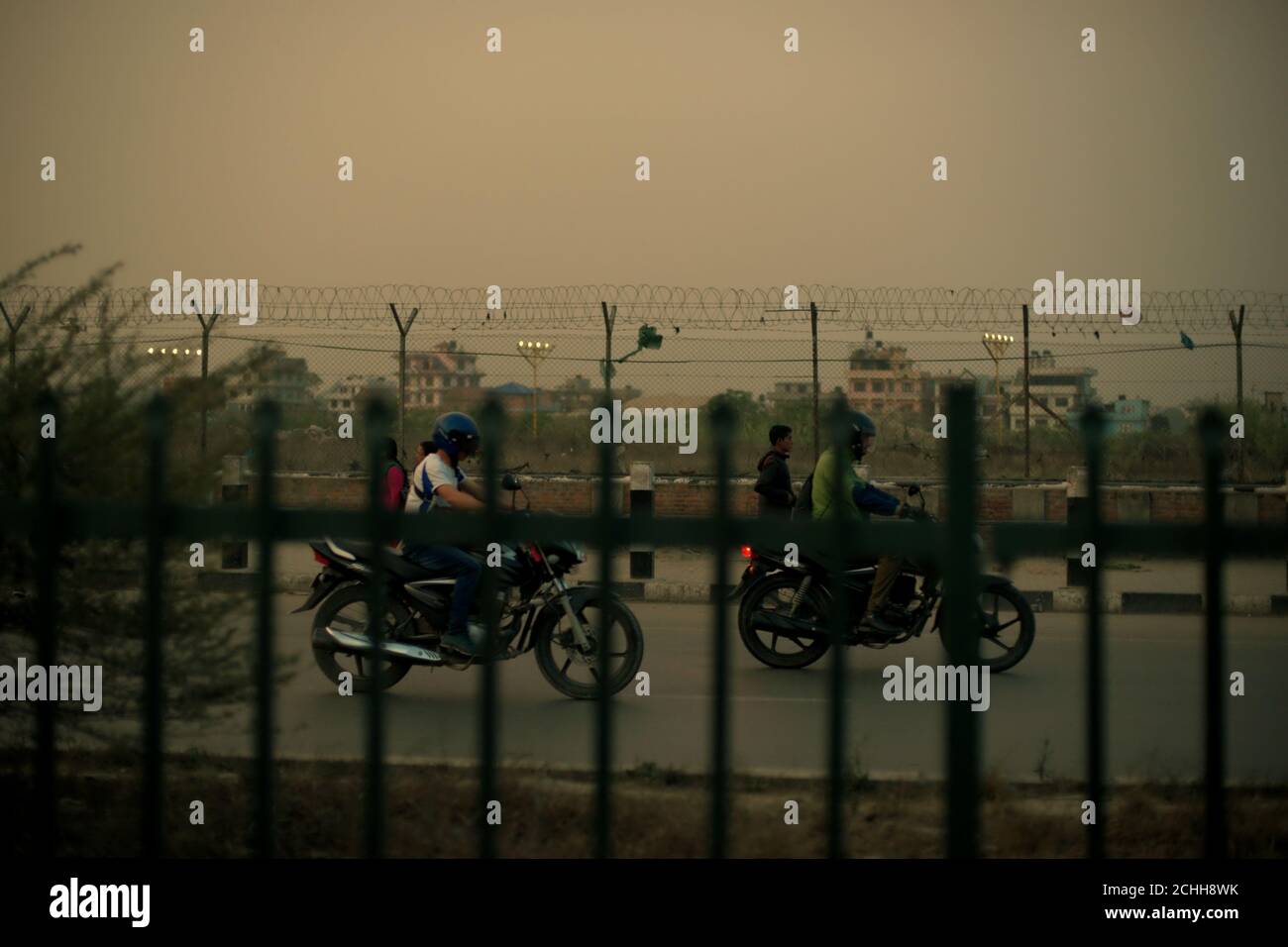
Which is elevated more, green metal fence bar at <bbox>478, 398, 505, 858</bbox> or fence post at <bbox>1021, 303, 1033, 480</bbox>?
fence post at <bbox>1021, 303, 1033, 480</bbox>

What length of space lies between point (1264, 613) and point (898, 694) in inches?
245

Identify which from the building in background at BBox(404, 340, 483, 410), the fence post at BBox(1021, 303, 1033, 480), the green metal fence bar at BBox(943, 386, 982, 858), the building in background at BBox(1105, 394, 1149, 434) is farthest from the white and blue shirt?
the building in background at BBox(1105, 394, 1149, 434)

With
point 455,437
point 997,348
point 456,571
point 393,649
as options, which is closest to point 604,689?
point 456,571

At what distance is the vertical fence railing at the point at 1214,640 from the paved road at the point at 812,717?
1.89m

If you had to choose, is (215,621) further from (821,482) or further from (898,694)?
(821,482)

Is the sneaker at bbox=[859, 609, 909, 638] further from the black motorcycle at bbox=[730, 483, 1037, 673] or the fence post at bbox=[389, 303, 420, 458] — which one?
the fence post at bbox=[389, 303, 420, 458]

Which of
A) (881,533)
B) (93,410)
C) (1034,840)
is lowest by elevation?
(1034,840)

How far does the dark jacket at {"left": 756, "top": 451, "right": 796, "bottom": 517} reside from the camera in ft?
38.1

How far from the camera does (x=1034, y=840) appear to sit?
4.71 meters

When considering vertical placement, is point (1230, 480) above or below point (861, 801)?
above

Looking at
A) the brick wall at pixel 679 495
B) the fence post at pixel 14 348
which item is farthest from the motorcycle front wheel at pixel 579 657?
the brick wall at pixel 679 495

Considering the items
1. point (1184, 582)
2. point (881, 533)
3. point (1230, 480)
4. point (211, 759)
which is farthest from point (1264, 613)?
point (881, 533)

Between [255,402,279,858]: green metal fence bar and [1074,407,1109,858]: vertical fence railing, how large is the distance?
1.51 metres

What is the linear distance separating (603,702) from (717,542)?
40 centimetres
